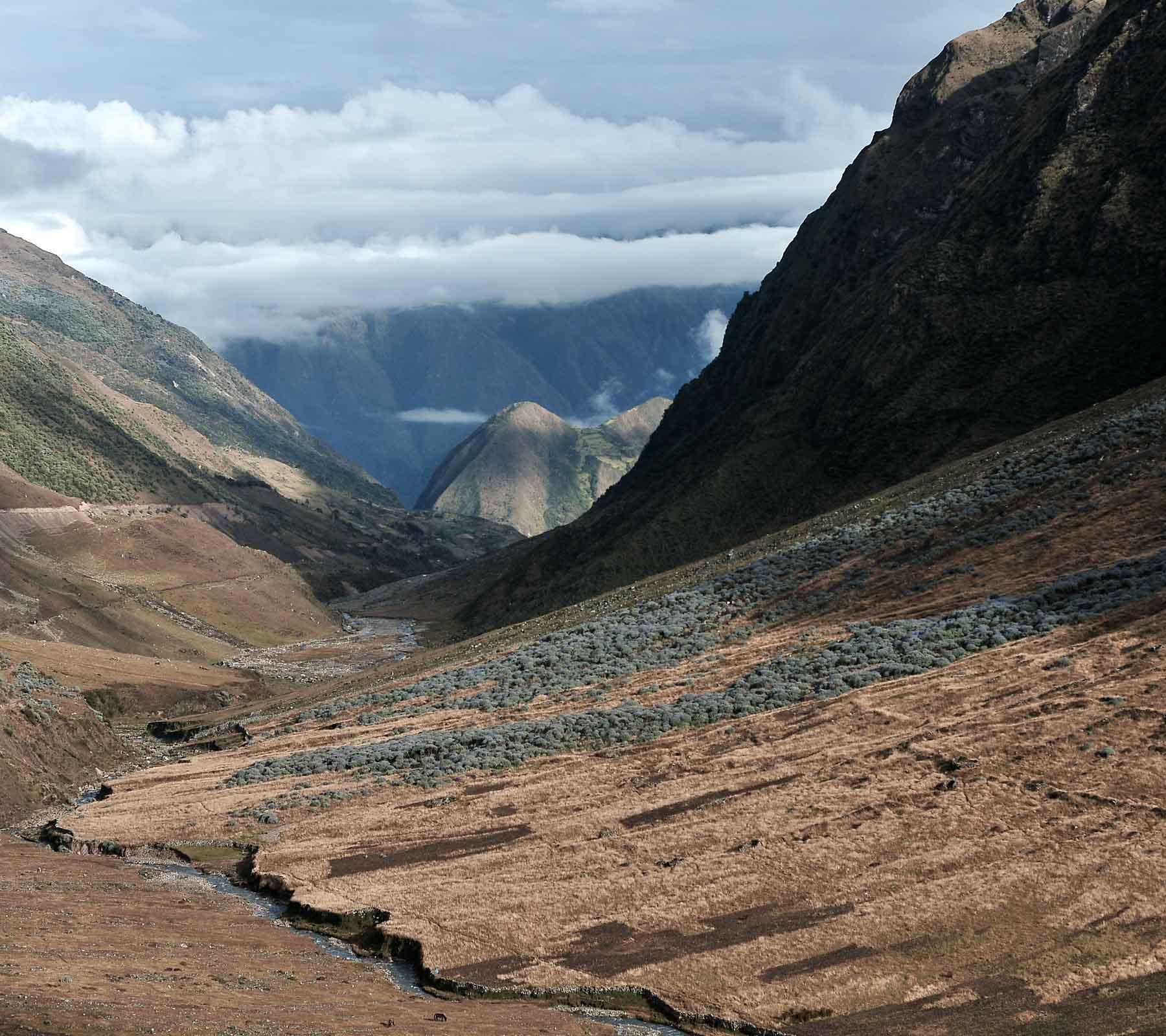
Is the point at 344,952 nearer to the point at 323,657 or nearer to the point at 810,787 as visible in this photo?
the point at 810,787

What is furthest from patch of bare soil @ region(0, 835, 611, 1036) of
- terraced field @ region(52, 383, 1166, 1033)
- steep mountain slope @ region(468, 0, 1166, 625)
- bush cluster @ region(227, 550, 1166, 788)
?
steep mountain slope @ region(468, 0, 1166, 625)

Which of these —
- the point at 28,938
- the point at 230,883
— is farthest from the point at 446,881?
the point at 28,938

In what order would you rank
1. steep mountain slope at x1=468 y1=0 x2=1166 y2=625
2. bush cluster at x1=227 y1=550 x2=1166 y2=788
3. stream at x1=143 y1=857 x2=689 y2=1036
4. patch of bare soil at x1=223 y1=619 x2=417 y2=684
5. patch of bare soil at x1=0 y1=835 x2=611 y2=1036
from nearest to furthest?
1. patch of bare soil at x1=0 y1=835 x2=611 y2=1036
2. stream at x1=143 y1=857 x2=689 y2=1036
3. bush cluster at x1=227 y1=550 x2=1166 y2=788
4. steep mountain slope at x1=468 y1=0 x2=1166 y2=625
5. patch of bare soil at x1=223 y1=619 x2=417 y2=684

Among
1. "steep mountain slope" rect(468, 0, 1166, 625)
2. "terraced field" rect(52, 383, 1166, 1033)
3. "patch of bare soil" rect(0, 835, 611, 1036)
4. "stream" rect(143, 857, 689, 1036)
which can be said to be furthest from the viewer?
"steep mountain slope" rect(468, 0, 1166, 625)

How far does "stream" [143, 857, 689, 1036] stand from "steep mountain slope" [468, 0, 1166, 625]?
85596mm

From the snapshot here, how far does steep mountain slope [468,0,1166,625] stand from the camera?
124m

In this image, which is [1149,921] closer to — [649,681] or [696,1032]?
[696,1032]

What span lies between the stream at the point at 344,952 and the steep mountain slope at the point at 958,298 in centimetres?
8560

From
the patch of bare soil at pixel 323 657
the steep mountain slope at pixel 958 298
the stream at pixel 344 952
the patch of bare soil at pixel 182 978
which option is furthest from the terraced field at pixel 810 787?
the patch of bare soil at pixel 323 657

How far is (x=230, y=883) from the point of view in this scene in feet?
184

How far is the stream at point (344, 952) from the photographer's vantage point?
37.9m

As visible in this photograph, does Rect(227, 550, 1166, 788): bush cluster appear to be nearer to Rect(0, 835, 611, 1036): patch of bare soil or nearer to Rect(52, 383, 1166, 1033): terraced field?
Rect(52, 383, 1166, 1033): terraced field

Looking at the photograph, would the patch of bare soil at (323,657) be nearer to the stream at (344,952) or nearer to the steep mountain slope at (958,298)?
the steep mountain slope at (958,298)

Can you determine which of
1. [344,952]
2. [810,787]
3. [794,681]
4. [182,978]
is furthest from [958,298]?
[182,978]
